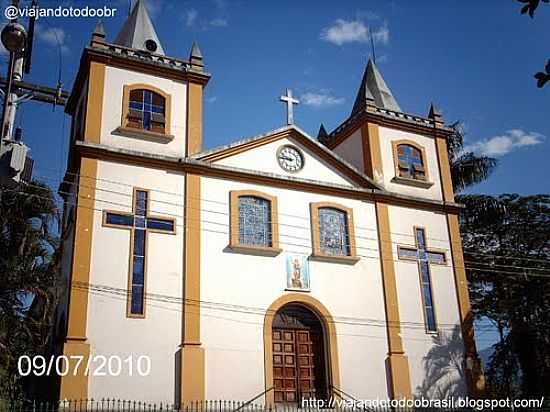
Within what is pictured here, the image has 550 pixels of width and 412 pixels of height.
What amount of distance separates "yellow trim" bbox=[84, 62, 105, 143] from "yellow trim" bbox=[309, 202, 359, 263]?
22.1 feet

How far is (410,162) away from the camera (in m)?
21.6

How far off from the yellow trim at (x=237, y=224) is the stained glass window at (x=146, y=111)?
118 inches

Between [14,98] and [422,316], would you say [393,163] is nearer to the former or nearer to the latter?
[422,316]

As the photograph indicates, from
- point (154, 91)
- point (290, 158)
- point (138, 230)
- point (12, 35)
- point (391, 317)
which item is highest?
point (154, 91)

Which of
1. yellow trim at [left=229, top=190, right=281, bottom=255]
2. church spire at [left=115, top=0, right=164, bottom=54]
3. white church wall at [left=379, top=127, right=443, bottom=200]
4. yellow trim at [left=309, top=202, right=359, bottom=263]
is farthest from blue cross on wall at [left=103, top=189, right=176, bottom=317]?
white church wall at [left=379, top=127, right=443, bottom=200]

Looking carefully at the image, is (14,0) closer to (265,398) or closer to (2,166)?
(2,166)

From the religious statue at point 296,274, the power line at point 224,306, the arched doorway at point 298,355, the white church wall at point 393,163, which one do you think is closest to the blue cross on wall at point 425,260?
the power line at point 224,306

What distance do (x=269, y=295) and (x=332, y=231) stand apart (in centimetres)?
322

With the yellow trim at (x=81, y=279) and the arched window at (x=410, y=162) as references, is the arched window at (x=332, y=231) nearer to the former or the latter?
the arched window at (x=410, y=162)

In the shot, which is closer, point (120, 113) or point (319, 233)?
point (120, 113)

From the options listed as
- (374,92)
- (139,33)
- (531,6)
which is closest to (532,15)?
(531,6)

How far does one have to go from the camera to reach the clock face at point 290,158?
19030 mm

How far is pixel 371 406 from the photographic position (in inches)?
666

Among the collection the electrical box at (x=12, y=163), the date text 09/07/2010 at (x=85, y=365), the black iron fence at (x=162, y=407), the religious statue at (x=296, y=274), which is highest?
the religious statue at (x=296, y=274)
